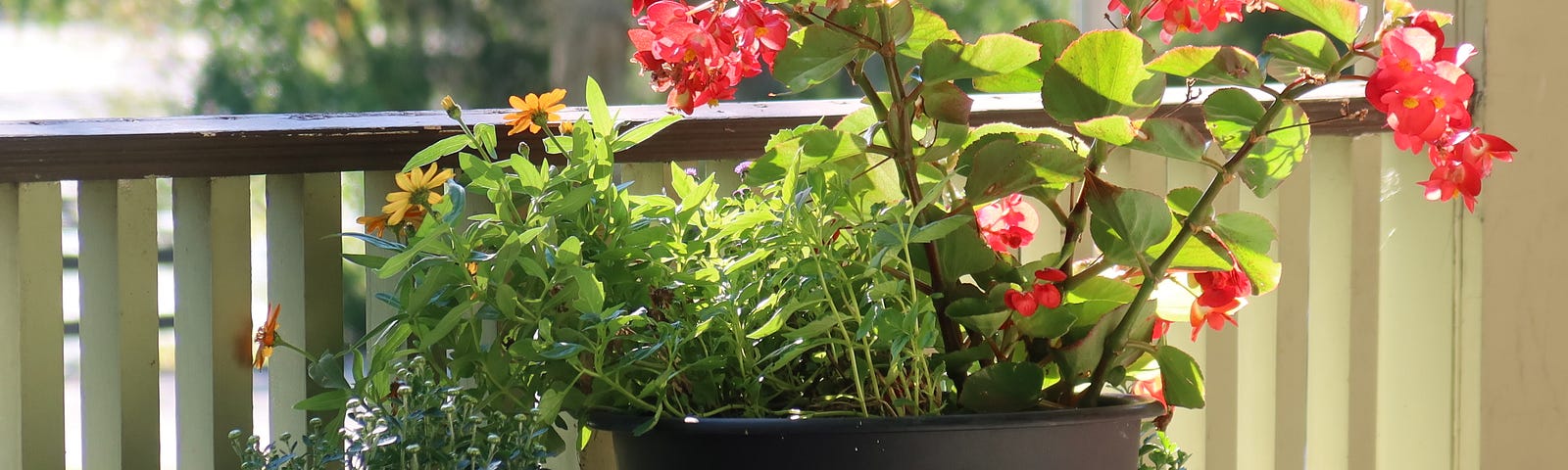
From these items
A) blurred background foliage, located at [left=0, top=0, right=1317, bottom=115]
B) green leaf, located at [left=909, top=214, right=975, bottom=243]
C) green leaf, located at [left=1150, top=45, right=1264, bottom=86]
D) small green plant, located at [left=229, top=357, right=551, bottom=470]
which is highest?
blurred background foliage, located at [left=0, top=0, right=1317, bottom=115]

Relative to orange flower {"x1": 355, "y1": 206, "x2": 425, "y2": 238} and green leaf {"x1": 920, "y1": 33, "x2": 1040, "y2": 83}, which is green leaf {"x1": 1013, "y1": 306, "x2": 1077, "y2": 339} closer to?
green leaf {"x1": 920, "y1": 33, "x2": 1040, "y2": 83}

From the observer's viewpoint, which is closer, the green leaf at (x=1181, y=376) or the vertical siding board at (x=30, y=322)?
the green leaf at (x=1181, y=376)

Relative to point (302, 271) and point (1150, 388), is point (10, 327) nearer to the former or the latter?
point (302, 271)

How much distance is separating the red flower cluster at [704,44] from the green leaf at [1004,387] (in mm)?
226

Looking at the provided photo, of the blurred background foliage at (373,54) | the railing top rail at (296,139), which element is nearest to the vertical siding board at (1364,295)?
the railing top rail at (296,139)

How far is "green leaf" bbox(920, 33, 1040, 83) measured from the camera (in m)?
0.77

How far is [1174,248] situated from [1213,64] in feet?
0.40

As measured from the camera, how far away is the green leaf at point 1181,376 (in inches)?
33.8

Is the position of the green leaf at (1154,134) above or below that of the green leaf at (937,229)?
above

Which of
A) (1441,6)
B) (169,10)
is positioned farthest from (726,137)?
(169,10)

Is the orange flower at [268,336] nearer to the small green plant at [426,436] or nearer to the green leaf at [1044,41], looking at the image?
the small green plant at [426,436]

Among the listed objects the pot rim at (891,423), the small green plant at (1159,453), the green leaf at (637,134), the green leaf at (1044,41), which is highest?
the green leaf at (1044,41)

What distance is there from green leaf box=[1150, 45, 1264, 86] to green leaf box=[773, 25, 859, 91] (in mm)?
178

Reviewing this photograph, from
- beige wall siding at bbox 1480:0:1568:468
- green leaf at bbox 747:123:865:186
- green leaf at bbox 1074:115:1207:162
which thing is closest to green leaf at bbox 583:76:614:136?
green leaf at bbox 747:123:865:186
